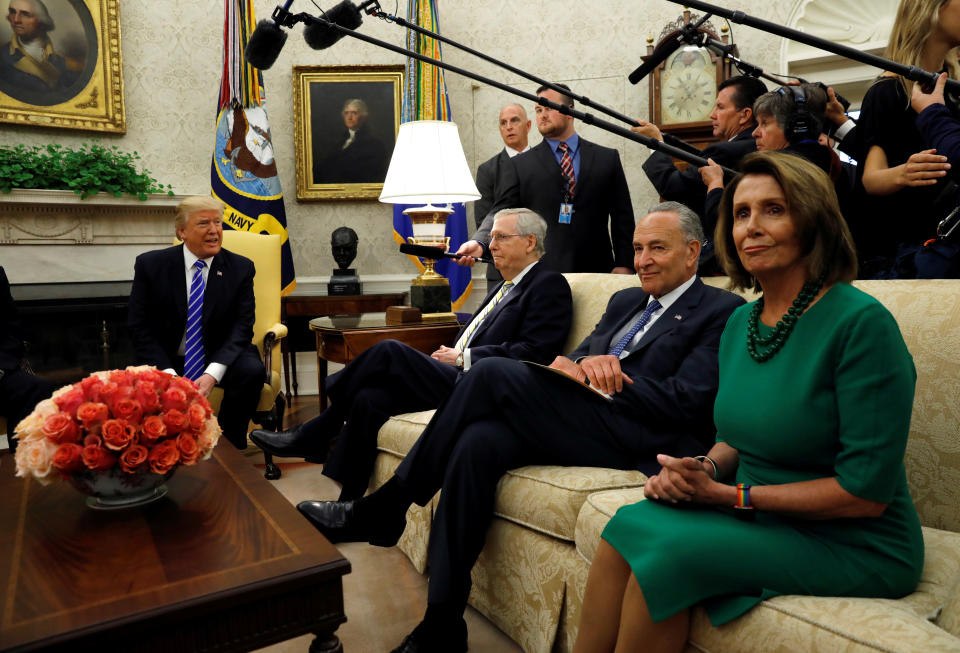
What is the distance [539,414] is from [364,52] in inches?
168

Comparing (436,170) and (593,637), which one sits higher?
(436,170)

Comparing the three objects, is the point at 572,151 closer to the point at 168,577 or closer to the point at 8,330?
the point at 168,577

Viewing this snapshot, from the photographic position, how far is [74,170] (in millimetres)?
4375

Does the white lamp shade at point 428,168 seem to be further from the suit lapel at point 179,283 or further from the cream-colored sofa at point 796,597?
the cream-colored sofa at point 796,597

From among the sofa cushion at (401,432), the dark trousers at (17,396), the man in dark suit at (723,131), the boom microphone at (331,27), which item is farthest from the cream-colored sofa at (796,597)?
the dark trousers at (17,396)

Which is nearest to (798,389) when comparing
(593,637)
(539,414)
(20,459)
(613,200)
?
(593,637)

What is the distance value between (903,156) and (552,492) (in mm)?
1419

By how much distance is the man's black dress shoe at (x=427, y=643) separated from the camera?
1613mm

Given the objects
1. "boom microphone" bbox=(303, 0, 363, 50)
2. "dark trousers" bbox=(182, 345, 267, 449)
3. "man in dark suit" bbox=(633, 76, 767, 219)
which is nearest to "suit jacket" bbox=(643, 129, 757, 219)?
Result: "man in dark suit" bbox=(633, 76, 767, 219)

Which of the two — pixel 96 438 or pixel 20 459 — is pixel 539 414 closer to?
pixel 96 438

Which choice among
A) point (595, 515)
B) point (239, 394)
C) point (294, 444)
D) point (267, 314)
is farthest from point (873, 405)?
point (267, 314)

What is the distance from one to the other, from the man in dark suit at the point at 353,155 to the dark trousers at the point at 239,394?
2427 millimetres

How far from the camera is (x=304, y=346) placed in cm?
518

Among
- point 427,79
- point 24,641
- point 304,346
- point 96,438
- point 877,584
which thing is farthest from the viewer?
point 304,346
